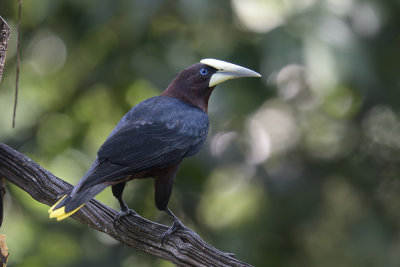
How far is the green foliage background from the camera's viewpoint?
19.2 feet

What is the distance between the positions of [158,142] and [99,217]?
0.55 m

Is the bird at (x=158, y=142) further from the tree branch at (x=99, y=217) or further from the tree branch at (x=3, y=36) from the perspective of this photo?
the tree branch at (x=3, y=36)

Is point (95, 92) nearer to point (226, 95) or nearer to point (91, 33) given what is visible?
point (91, 33)

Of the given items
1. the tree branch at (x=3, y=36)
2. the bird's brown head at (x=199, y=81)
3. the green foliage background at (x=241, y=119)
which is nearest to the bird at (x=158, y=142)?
the bird's brown head at (x=199, y=81)

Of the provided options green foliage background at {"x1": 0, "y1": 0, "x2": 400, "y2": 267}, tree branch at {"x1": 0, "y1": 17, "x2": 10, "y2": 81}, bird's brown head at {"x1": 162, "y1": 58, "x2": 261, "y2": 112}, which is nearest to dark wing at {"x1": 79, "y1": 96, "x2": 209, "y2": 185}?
bird's brown head at {"x1": 162, "y1": 58, "x2": 261, "y2": 112}

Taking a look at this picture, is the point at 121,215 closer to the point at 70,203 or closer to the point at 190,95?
the point at 70,203

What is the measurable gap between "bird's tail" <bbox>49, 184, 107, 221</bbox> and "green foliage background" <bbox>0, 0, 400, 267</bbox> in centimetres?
253

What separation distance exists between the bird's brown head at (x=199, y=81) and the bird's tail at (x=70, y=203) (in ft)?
3.99

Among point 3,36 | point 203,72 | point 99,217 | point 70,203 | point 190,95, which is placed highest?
point 203,72

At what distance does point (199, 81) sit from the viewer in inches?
171

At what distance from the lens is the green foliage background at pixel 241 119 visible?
5867 mm

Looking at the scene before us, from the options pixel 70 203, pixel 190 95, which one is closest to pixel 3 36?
pixel 70 203

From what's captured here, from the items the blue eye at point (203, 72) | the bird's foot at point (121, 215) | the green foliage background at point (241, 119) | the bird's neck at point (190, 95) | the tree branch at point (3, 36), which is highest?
the green foliage background at point (241, 119)

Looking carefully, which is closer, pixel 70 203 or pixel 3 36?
pixel 70 203
